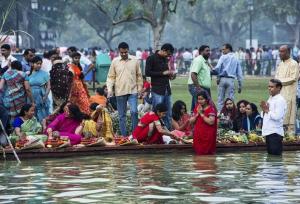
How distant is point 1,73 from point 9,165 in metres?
4.68

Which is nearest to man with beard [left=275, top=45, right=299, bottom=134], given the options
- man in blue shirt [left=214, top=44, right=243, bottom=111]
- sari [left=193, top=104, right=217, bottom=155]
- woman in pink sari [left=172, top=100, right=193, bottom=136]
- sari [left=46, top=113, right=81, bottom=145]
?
woman in pink sari [left=172, top=100, right=193, bottom=136]

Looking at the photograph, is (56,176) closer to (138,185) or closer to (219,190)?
(138,185)

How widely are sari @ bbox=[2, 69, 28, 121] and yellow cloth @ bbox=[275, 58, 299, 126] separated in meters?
4.42

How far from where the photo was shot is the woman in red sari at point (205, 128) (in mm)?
18688

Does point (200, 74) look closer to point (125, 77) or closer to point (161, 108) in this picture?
point (125, 77)

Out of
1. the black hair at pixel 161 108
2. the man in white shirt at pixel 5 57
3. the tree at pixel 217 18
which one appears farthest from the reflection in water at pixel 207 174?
the tree at pixel 217 18

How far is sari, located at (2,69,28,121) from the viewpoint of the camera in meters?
20.7

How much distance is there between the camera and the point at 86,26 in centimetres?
12850

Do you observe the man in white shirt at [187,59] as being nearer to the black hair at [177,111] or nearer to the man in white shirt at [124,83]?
the black hair at [177,111]

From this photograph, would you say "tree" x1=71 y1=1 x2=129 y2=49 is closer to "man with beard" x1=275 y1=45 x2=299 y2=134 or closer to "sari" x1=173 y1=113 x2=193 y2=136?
"sari" x1=173 y1=113 x2=193 y2=136

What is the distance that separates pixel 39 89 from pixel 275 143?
5.09m

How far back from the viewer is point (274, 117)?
18359 mm

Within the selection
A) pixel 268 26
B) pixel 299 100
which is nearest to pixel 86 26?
pixel 268 26

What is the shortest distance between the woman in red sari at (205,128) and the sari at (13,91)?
11.1 feet
